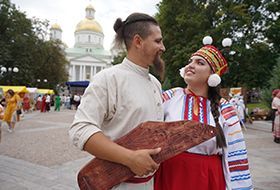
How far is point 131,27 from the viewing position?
1463 millimetres

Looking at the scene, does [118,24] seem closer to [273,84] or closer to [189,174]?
[189,174]

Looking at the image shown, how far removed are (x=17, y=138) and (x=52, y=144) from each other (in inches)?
63.3

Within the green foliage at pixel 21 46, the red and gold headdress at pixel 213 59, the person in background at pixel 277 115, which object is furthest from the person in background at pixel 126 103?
the green foliage at pixel 21 46

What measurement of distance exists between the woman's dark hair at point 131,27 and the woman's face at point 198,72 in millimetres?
736

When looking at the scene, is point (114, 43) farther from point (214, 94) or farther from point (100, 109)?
point (214, 94)

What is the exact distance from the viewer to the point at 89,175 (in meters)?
1.28

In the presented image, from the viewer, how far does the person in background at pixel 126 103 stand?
3.96 ft

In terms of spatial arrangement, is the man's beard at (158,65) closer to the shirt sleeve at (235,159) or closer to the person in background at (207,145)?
the person in background at (207,145)

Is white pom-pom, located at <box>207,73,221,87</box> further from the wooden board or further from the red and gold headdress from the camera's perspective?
the wooden board

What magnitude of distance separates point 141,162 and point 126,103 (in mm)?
326

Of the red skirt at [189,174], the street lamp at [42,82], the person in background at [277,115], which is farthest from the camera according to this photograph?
the street lamp at [42,82]

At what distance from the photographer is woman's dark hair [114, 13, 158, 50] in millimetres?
1440

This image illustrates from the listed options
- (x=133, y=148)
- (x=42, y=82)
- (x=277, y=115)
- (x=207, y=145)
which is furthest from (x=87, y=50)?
(x=133, y=148)

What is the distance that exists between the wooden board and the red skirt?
20.6 inches
